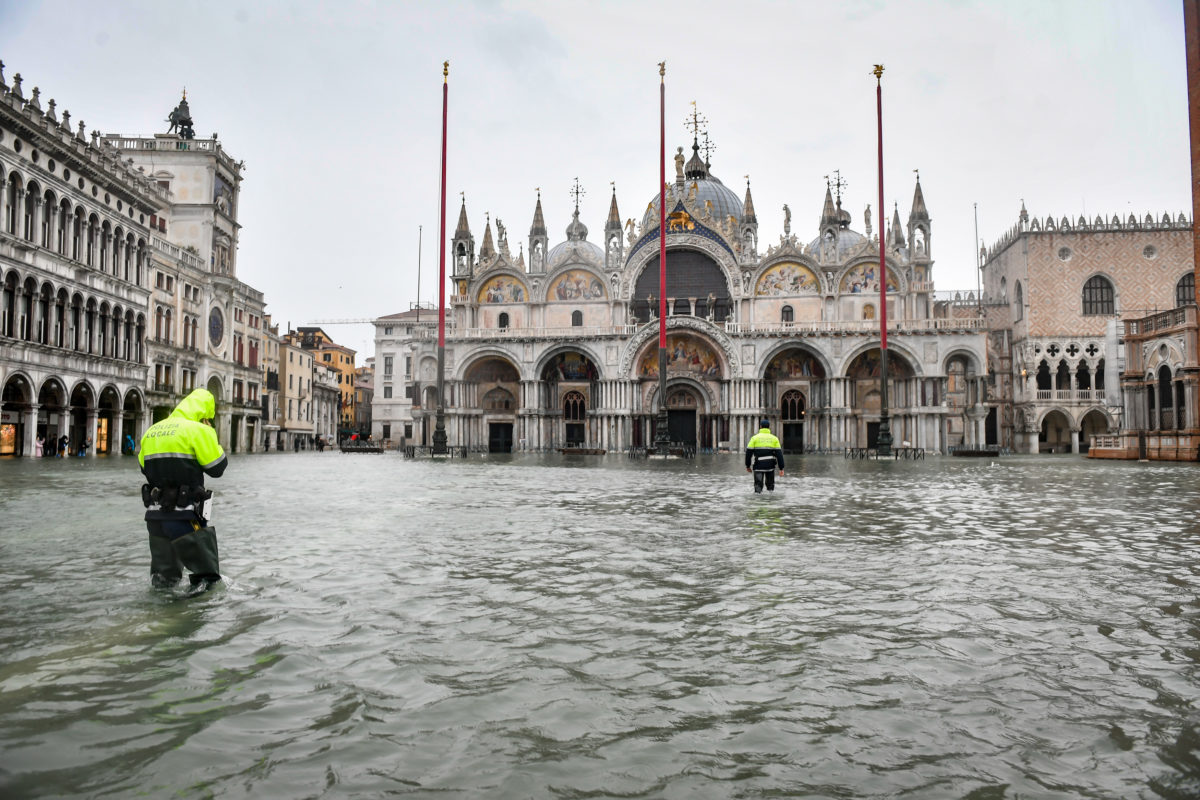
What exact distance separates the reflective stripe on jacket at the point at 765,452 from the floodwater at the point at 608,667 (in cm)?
539

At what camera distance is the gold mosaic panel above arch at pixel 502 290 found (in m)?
54.6

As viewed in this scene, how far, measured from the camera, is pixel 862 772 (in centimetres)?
311

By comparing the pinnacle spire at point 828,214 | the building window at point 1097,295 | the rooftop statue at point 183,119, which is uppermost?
the rooftop statue at point 183,119

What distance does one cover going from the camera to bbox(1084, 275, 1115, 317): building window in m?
53.8

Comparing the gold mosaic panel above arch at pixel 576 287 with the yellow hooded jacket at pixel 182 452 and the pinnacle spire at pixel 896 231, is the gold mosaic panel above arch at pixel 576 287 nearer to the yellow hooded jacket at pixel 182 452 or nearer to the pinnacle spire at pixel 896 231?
the pinnacle spire at pixel 896 231

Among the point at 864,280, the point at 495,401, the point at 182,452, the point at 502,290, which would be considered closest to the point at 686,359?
the point at 864,280

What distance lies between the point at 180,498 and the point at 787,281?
158 feet

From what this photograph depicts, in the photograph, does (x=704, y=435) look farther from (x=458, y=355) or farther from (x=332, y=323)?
(x=332, y=323)

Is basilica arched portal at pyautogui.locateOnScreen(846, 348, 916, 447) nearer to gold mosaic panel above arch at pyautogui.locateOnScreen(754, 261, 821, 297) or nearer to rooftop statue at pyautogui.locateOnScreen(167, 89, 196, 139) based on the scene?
gold mosaic panel above arch at pyautogui.locateOnScreen(754, 261, 821, 297)

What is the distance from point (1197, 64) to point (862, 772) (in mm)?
36175

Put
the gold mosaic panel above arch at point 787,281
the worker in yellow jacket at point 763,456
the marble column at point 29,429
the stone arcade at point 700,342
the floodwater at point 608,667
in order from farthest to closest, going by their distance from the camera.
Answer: the gold mosaic panel above arch at point 787,281 → the stone arcade at point 700,342 → the marble column at point 29,429 → the worker in yellow jacket at point 763,456 → the floodwater at point 608,667

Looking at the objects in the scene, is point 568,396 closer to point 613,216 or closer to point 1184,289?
point 613,216

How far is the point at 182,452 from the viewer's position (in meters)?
6.12

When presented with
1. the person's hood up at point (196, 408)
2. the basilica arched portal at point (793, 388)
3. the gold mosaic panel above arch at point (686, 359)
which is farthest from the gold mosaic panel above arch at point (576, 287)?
the person's hood up at point (196, 408)
